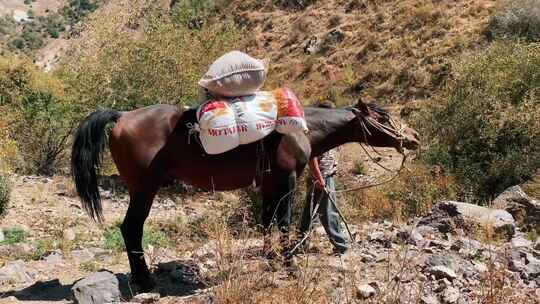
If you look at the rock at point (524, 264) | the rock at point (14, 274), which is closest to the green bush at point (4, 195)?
the rock at point (14, 274)

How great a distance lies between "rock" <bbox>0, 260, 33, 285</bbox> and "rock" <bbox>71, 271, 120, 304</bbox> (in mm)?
1301

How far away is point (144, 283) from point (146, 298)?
1.86ft

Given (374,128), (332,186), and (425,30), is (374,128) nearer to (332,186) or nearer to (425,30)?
(332,186)

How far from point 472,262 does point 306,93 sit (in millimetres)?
21011

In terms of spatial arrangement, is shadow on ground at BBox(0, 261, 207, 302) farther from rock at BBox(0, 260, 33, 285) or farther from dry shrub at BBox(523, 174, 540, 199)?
dry shrub at BBox(523, 174, 540, 199)

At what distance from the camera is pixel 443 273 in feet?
16.7

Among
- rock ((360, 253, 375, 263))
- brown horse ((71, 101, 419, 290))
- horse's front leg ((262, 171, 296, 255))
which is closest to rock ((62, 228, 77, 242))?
brown horse ((71, 101, 419, 290))

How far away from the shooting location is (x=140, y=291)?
548 centimetres

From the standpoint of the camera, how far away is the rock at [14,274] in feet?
19.4

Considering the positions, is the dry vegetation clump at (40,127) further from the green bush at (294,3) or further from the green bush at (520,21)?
the green bush at (294,3)

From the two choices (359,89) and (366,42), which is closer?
(359,89)

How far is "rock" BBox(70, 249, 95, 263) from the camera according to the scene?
278 inches

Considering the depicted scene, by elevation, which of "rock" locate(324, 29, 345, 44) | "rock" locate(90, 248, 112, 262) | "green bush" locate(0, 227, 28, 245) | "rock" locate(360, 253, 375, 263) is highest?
"rock" locate(360, 253, 375, 263)

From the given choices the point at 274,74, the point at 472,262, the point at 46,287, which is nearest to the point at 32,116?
the point at 46,287
